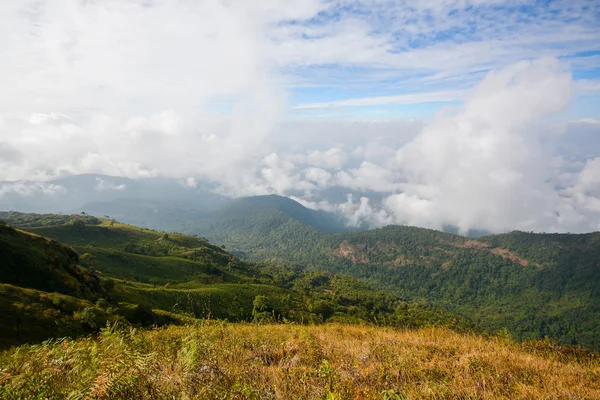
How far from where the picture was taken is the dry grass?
4.70m

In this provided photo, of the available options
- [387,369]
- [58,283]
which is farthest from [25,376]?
[58,283]

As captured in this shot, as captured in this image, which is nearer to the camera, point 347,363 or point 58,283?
→ point 347,363

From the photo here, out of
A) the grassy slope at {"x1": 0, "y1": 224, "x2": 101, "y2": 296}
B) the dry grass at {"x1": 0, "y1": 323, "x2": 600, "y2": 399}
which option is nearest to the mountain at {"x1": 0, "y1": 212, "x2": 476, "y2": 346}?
the grassy slope at {"x1": 0, "y1": 224, "x2": 101, "y2": 296}

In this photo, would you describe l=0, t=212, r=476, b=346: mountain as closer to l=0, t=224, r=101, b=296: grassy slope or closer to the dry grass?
l=0, t=224, r=101, b=296: grassy slope

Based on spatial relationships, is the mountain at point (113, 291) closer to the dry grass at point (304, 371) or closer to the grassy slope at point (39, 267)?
the grassy slope at point (39, 267)

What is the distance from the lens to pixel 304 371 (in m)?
5.84

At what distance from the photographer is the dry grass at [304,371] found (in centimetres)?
470

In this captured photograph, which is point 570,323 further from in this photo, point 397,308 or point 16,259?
point 16,259

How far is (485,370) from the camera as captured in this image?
6.12 meters

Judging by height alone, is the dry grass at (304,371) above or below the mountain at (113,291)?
above

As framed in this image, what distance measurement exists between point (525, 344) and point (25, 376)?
39.7 feet

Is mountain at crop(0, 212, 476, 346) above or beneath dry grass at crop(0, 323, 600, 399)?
beneath

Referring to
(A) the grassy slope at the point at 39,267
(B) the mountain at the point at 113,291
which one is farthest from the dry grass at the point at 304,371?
(A) the grassy slope at the point at 39,267

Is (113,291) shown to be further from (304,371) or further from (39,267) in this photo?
(304,371)
